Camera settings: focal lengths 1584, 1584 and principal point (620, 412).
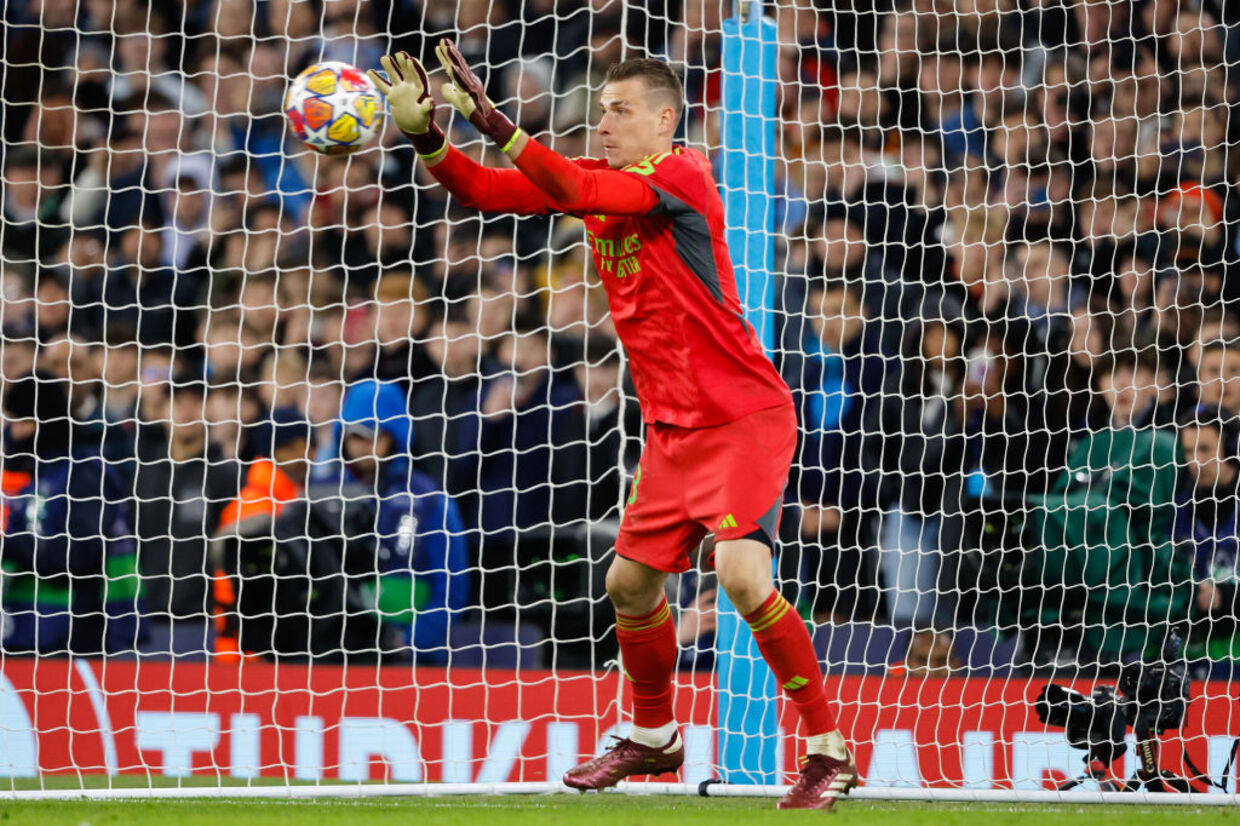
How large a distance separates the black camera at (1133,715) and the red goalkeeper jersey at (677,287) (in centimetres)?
174

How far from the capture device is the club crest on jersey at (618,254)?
151 inches

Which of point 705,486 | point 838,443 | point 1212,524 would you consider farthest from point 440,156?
point 1212,524

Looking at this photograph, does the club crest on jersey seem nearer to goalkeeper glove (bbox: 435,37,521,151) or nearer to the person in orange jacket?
goalkeeper glove (bbox: 435,37,521,151)

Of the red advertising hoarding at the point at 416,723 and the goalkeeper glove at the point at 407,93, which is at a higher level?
the goalkeeper glove at the point at 407,93

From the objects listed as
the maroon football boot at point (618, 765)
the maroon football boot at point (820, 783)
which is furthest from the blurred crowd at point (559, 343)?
the maroon football boot at point (820, 783)

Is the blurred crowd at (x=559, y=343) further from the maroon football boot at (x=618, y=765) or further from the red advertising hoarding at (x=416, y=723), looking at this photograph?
the maroon football boot at (x=618, y=765)

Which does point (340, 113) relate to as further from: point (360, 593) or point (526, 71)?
point (526, 71)

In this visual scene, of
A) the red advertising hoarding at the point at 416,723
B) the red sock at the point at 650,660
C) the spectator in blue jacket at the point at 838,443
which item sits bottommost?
the red advertising hoarding at the point at 416,723

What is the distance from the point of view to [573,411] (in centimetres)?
632

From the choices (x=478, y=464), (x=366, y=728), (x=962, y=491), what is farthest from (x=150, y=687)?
(x=962, y=491)

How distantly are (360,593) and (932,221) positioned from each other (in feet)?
9.08

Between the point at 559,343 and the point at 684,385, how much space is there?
112 inches

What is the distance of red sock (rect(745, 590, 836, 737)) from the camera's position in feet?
12.4

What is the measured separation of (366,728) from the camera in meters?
5.21
